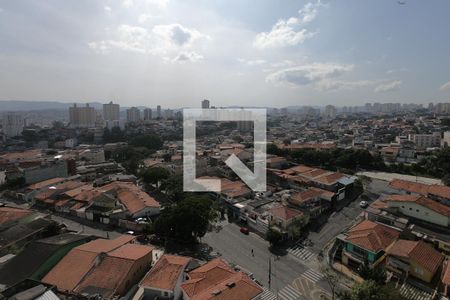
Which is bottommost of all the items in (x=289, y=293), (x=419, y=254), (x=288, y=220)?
(x=289, y=293)

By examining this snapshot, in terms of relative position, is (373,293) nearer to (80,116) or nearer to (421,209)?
(421,209)

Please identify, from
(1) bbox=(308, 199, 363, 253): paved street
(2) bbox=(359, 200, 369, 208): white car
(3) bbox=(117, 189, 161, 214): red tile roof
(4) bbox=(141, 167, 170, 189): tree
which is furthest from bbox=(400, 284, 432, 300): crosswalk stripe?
(4) bbox=(141, 167, 170, 189): tree

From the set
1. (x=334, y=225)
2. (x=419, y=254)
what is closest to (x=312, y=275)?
(x=419, y=254)

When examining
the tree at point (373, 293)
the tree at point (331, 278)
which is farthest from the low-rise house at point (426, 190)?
the tree at point (373, 293)

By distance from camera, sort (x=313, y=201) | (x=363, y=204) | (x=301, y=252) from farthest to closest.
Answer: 1. (x=363, y=204)
2. (x=313, y=201)
3. (x=301, y=252)

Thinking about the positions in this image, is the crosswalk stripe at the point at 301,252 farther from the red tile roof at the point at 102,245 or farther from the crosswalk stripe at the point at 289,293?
the red tile roof at the point at 102,245

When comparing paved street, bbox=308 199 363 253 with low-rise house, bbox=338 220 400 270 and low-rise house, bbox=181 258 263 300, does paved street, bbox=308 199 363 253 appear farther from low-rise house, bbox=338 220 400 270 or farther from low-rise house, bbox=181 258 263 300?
low-rise house, bbox=181 258 263 300

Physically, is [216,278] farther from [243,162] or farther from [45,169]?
[45,169]
